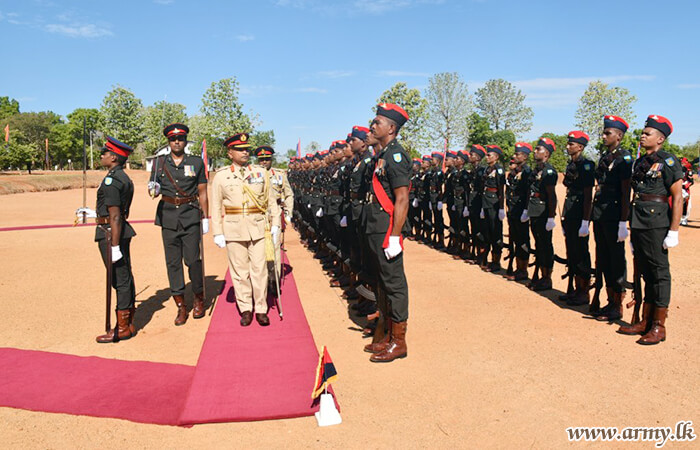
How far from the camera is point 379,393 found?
3910 millimetres

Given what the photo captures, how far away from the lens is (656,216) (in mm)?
4965

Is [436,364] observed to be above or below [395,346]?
below

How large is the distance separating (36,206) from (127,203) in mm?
19478

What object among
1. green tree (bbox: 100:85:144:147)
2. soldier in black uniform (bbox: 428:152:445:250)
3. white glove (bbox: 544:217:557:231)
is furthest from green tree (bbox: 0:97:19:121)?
white glove (bbox: 544:217:557:231)

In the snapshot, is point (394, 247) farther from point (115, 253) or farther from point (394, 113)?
point (115, 253)

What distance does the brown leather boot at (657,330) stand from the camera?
493cm

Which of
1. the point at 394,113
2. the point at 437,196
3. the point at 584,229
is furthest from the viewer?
the point at 437,196

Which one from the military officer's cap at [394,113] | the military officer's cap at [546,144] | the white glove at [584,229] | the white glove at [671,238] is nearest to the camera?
the military officer's cap at [394,113]

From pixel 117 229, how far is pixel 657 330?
5539 millimetres

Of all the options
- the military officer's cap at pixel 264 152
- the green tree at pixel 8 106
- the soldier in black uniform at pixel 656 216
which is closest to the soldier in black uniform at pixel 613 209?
the soldier in black uniform at pixel 656 216

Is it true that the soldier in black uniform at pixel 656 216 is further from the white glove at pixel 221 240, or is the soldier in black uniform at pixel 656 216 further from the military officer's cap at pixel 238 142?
the white glove at pixel 221 240

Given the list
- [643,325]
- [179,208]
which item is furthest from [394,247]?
[643,325]

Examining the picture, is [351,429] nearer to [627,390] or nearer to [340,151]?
[627,390]

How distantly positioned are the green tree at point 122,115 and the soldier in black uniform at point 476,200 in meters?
46.9
